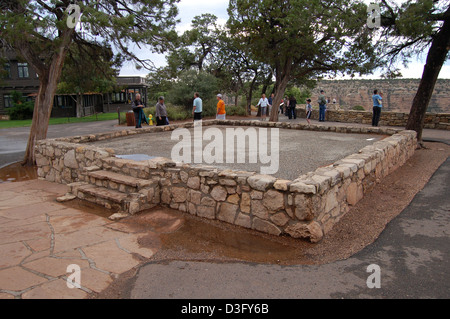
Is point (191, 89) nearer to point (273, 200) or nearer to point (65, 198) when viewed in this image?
point (65, 198)

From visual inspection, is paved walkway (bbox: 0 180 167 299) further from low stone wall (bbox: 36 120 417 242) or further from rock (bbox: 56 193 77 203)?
low stone wall (bbox: 36 120 417 242)

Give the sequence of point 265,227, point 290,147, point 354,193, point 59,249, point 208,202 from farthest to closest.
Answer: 1. point 290,147
2. point 354,193
3. point 208,202
4. point 265,227
5. point 59,249

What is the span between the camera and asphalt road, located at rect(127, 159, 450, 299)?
3197 millimetres

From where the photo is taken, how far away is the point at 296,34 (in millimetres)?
17109

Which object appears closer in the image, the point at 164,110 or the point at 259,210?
the point at 259,210

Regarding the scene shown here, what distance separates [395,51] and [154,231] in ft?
36.5

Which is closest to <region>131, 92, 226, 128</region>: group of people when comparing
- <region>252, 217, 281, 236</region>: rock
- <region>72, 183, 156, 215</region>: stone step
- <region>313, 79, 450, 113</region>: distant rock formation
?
<region>72, 183, 156, 215</region>: stone step

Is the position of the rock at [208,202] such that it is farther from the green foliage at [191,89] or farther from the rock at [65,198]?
the green foliage at [191,89]

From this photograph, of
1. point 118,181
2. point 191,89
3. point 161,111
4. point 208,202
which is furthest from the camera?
point 191,89

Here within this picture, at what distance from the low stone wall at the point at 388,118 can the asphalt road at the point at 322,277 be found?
14448 mm

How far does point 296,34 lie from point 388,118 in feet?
22.4

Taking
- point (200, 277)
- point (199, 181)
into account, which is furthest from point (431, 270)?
point (199, 181)

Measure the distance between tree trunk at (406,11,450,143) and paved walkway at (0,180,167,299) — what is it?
10.6 meters

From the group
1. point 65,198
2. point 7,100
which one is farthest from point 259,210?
point 7,100
